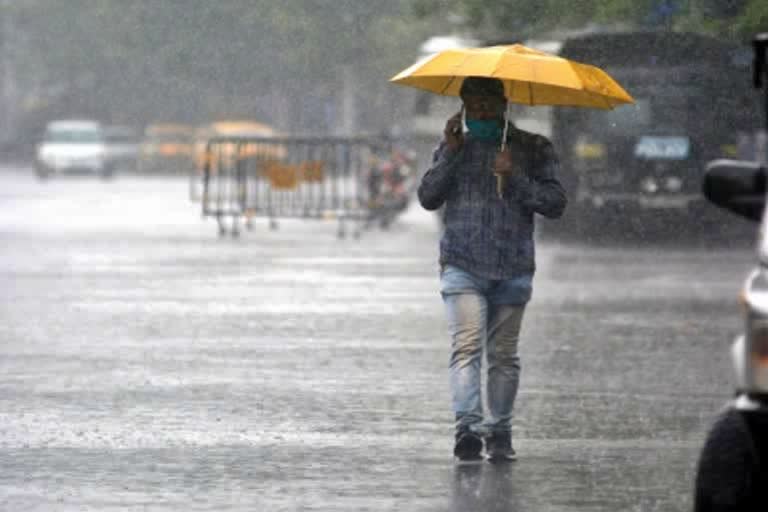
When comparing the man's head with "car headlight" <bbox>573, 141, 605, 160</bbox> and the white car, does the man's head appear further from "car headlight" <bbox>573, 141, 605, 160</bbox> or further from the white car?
the white car

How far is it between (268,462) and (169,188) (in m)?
47.6

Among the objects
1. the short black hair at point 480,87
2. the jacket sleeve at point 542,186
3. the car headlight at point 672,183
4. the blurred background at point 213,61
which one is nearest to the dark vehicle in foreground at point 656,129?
the car headlight at point 672,183

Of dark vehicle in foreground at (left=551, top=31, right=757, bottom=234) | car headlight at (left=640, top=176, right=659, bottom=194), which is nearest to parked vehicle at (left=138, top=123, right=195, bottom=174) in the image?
dark vehicle in foreground at (left=551, top=31, right=757, bottom=234)

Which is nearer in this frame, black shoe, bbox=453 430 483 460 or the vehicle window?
black shoe, bbox=453 430 483 460

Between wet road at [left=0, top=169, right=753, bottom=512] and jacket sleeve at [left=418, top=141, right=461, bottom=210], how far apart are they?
1.15 meters

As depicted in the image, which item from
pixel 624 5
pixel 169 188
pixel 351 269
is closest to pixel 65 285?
pixel 351 269

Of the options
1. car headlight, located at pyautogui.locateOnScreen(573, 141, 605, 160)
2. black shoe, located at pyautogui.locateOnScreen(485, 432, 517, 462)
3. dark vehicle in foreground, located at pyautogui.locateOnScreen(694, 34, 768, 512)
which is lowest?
car headlight, located at pyautogui.locateOnScreen(573, 141, 605, 160)

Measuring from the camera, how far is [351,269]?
23.8 meters

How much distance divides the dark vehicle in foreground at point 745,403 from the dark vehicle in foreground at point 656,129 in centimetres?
2363

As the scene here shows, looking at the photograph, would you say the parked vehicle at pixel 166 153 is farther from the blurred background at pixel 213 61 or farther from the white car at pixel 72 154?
the white car at pixel 72 154

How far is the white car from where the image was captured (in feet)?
219

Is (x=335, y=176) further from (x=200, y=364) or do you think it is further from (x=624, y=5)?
(x=200, y=364)

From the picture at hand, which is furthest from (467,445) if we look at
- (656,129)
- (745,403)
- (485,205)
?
(656,129)

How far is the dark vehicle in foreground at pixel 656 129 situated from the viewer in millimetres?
30469
